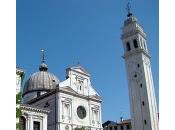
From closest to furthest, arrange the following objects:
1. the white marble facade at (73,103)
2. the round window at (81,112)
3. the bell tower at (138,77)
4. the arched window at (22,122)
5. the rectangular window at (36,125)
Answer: the arched window at (22,122) < the rectangular window at (36,125) < the white marble facade at (73,103) < the round window at (81,112) < the bell tower at (138,77)

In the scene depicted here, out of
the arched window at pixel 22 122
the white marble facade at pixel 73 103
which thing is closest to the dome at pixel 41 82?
the white marble facade at pixel 73 103

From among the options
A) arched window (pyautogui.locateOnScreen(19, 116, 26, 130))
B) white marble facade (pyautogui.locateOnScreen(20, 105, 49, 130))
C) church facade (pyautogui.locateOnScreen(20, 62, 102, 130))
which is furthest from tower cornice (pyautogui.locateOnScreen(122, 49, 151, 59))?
arched window (pyautogui.locateOnScreen(19, 116, 26, 130))

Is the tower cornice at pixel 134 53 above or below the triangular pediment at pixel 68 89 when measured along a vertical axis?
above

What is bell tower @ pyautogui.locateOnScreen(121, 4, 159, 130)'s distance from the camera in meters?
16.6

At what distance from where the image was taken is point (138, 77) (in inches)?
696

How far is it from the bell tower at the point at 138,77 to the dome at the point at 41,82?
12.9 ft

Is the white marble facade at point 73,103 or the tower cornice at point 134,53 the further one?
the tower cornice at point 134,53

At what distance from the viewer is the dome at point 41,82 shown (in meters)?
17.7

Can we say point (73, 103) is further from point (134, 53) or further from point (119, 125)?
point (119, 125)

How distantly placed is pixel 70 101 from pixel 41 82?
312 cm

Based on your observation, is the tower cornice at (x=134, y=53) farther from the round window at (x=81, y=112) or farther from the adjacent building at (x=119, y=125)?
the adjacent building at (x=119, y=125)

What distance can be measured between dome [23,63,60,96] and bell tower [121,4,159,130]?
12.9ft
